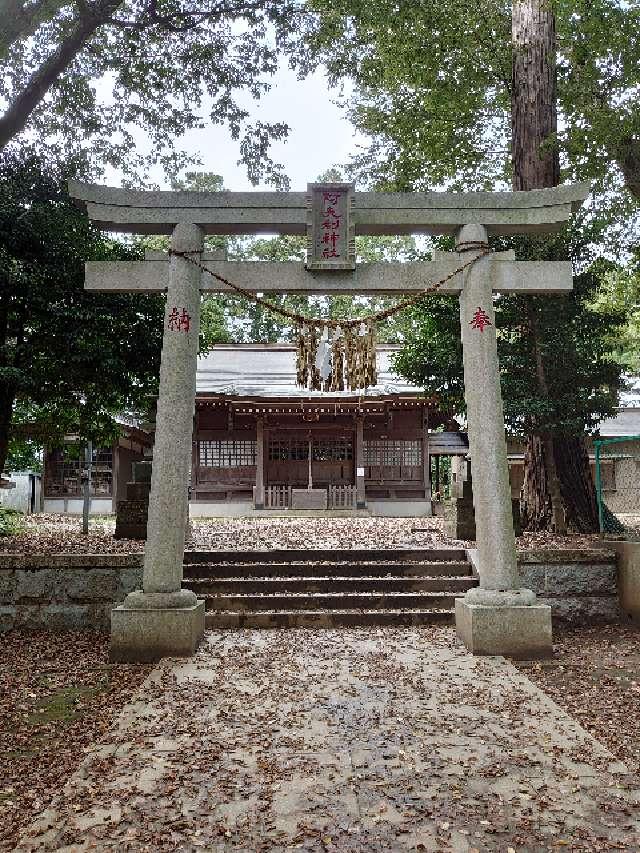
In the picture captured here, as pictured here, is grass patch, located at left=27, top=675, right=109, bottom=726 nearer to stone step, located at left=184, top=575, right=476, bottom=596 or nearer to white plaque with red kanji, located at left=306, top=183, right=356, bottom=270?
stone step, located at left=184, top=575, right=476, bottom=596

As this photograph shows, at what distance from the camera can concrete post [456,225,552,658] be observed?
19.5 feet

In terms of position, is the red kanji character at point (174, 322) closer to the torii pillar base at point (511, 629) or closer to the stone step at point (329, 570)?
the stone step at point (329, 570)

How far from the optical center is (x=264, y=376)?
20.3m

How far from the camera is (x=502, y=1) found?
11.9 metres

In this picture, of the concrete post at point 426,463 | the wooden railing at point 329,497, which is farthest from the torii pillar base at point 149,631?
the concrete post at point 426,463

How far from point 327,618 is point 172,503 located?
234 cm

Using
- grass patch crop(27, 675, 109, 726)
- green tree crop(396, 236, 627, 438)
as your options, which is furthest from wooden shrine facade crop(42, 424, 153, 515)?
grass patch crop(27, 675, 109, 726)

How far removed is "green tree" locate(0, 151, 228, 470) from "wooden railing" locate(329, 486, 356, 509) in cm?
953

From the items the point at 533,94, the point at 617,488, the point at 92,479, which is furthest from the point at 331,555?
the point at 92,479

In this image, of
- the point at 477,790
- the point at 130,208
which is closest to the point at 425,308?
Answer: the point at 130,208

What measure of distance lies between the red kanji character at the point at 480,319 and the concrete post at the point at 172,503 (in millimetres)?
2909

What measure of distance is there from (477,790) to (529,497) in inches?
277

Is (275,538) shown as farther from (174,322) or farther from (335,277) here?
(335,277)

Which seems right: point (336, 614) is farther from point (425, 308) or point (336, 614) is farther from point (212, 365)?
point (212, 365)
